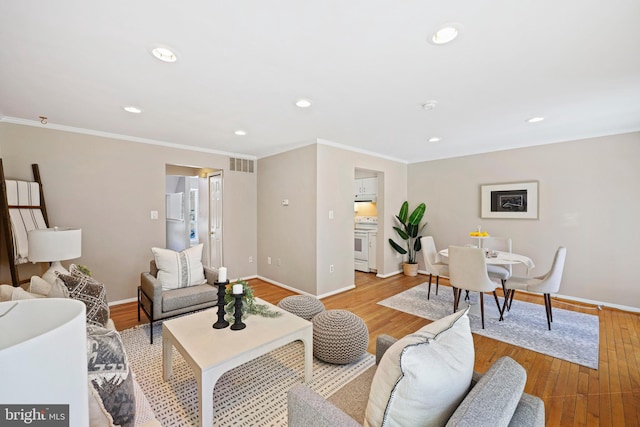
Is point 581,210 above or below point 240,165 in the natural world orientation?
below

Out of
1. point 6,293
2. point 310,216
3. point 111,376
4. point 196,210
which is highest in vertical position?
point 196,210

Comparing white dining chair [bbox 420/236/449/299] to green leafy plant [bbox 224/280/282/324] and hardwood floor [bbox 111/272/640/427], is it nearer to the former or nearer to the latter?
hardwood floor [bbox 111/272/640/427]

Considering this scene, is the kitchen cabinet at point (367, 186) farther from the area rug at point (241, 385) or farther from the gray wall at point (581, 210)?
the area rug at point (241, 385)

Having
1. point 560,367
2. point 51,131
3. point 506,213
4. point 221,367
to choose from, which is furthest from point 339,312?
point 51,131

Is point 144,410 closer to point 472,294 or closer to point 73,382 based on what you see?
point 73,382

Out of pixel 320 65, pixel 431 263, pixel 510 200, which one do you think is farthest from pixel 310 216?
pixel 510 200

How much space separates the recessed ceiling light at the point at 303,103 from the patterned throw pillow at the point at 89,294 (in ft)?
7.10

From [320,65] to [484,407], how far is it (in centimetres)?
204

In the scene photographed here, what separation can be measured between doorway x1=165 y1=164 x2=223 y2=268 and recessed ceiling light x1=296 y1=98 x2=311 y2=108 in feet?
8.74

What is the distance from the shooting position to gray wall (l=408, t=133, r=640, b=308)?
Answer: 3471 millimetres

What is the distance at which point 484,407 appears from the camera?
822 mm

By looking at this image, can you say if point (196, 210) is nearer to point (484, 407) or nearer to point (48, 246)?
point (48, 246)

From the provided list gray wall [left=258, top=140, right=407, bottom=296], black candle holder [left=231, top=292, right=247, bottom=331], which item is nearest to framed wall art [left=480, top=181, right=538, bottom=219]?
gray wall [left=258, top=140, right=407, bottom=296]

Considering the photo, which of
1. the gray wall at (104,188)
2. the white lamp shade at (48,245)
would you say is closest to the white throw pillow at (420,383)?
the white lamp shade at (48,245)
